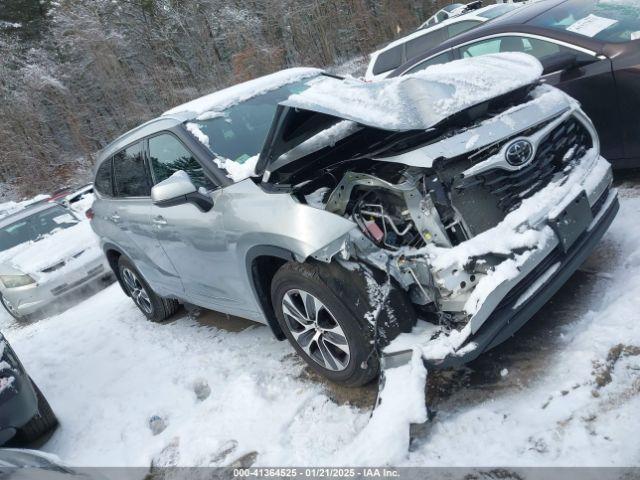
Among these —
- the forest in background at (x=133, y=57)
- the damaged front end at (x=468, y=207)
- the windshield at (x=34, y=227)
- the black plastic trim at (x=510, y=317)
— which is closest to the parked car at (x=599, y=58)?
the damaged front end at (x=468, y=207)

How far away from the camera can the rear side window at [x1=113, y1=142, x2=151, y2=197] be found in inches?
174

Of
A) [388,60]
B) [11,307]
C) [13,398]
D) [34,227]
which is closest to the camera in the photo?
[13,398]

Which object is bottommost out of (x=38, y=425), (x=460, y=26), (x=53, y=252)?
(x=38, y=425)

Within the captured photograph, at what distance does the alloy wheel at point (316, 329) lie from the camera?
2.94 m

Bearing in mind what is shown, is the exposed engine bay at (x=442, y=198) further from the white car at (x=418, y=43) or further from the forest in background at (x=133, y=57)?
the forest in background at (x=133, y=57)

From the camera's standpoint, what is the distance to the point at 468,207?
8.83ft

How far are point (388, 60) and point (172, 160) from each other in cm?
636

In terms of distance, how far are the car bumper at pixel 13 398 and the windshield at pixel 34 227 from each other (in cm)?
584

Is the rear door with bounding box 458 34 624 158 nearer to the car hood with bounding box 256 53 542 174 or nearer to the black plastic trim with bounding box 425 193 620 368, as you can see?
the car hood with bounding box 256 53 542 174

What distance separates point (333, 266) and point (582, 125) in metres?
1.84

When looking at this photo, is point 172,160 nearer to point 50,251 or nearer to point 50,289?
point 50,289

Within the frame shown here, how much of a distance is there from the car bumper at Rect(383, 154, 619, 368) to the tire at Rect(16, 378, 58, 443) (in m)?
2.83

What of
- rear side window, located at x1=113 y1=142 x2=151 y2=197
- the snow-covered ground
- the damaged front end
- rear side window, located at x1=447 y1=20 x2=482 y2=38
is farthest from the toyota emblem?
rear side window, located at x1=447 y1=20 x2=482 y2=38

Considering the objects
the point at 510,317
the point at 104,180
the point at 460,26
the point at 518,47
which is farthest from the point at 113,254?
the point at 460,26
